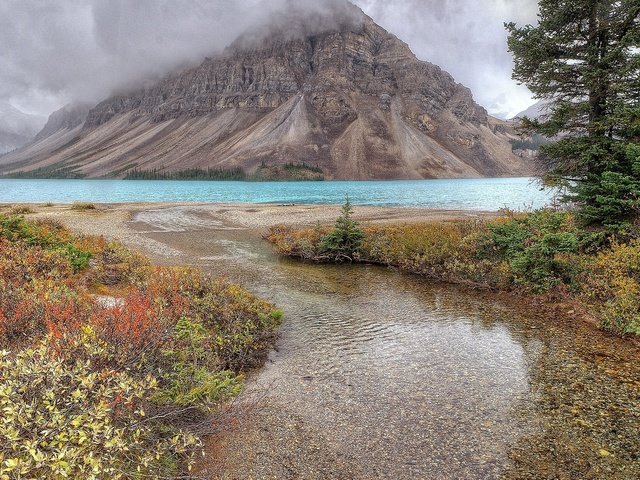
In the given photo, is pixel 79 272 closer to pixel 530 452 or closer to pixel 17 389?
pixel 17 389

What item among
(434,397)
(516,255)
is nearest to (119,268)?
(434,397)

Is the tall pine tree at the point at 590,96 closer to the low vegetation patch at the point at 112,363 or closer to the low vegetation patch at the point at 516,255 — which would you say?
the low vegetation patch at the point at 516,255

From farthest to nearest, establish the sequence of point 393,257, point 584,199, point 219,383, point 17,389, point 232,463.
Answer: point 393,257
point 584,199
point 219,383
point 232,463
point 17,389

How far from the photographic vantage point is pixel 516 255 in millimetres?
16703

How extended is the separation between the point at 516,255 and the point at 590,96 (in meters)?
7.47

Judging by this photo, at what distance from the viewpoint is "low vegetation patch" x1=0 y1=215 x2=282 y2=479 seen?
4230mm

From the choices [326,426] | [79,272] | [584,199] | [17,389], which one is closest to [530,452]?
[326,426]

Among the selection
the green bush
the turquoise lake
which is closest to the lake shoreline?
the green bush

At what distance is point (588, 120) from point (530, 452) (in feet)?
52.2

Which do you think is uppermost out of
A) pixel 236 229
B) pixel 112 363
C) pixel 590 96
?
pixel 590 96

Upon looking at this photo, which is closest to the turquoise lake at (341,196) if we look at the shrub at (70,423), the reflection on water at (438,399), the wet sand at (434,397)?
the wet sand at (434,397)

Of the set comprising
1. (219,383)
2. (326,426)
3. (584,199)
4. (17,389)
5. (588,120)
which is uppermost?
(588,120)

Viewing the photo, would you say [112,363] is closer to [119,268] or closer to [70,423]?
[70,423]

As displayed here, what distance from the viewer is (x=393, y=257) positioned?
22.2 metres
